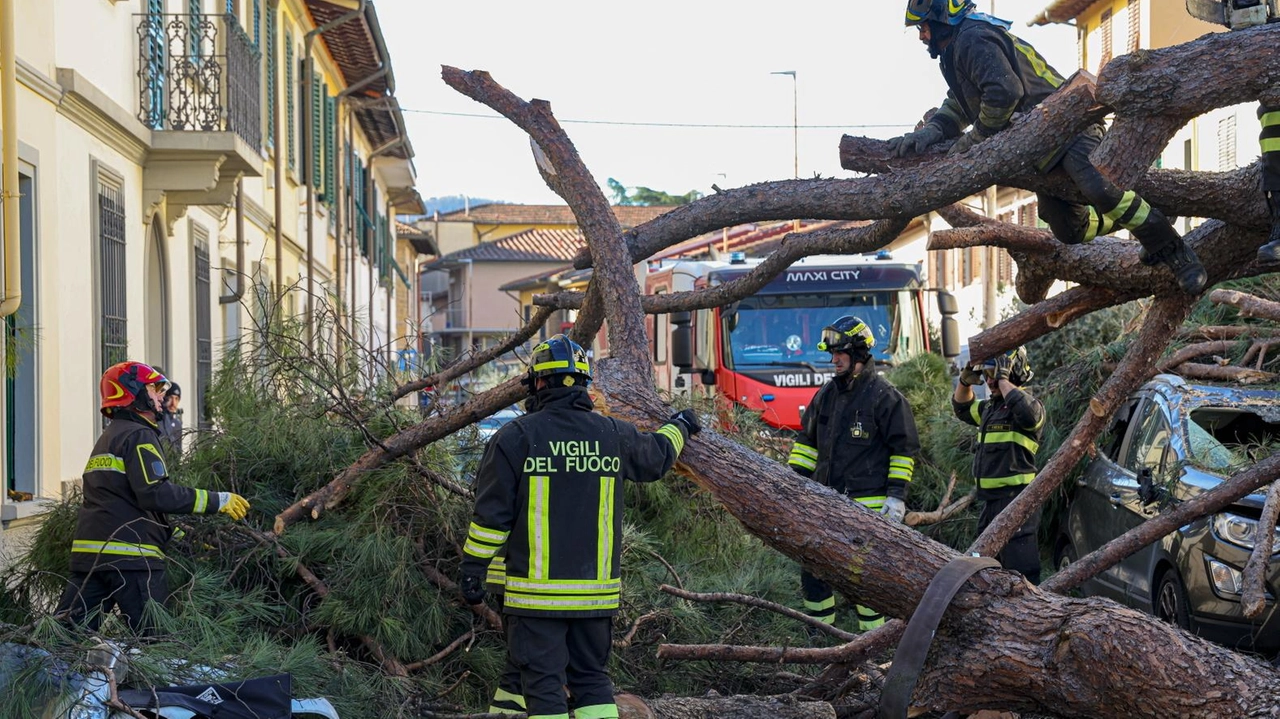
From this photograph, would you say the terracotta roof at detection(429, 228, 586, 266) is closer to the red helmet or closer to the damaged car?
the damaged car

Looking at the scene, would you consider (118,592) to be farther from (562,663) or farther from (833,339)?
(833,339)

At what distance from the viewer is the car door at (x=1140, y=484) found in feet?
22.9

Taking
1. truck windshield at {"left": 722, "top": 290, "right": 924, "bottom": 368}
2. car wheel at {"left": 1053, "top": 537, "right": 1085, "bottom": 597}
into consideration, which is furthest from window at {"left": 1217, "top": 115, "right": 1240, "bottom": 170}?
car wheel at {"left": 1053, "top": 537, "right": 1085, "bottom": 597}

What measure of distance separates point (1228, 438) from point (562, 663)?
4.22 meters

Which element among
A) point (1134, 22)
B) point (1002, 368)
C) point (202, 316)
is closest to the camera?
point (1002, 368)

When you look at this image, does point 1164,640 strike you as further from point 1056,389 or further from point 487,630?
point 1056,389

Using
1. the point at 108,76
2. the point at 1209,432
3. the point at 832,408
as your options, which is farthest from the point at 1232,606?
the point at 108,76

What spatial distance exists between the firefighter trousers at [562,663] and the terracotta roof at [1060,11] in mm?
25215

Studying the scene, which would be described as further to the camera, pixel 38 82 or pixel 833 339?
pixel 38 82

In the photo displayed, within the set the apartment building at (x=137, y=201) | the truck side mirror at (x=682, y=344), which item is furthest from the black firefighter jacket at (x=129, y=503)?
the truck side mirror at (x=682, y=344)

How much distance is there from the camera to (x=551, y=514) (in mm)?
5043

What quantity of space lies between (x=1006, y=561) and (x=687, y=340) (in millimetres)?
5736

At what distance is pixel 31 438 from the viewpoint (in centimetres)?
857

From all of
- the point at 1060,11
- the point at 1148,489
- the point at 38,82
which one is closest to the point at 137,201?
the point at 38,82
